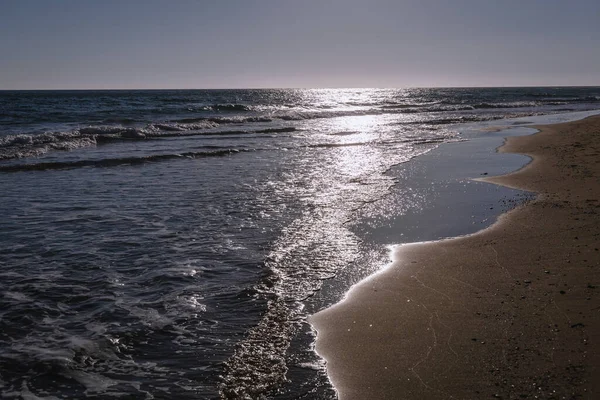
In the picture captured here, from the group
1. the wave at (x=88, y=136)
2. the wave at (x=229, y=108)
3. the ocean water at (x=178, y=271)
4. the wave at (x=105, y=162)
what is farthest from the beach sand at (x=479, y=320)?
the wave at (x=229, y=108)

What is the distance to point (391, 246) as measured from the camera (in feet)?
23.0

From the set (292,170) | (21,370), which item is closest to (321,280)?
(21,370)

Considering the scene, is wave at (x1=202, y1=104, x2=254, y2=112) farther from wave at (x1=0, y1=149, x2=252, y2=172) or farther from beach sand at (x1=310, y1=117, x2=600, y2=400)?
beach sand at (x1=310, y1=117, x2=600, y2=400)

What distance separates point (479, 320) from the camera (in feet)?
15.0

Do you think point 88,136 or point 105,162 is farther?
point 88,136

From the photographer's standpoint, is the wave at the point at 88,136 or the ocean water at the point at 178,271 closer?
the ocean water at the point at 178,271

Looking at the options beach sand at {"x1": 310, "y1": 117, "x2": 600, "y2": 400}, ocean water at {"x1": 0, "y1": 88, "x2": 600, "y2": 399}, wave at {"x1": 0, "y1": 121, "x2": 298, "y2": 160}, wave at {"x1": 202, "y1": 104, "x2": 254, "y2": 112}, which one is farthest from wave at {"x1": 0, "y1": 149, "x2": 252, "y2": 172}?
wave at {"x1": 202, "y1": 104, "x2": 254, "y2": 112}

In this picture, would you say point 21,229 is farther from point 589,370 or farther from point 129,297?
point 589,370

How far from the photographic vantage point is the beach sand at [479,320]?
3619 mm

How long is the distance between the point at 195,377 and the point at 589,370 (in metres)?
2.79

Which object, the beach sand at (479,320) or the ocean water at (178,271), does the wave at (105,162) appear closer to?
the ocean water at (178,271)

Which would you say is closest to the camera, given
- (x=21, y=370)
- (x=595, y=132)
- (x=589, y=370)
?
(x=589, y=370)

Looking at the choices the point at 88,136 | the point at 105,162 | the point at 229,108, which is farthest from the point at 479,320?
the point at 229,108

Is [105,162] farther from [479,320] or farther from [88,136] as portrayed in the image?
[479,320]
